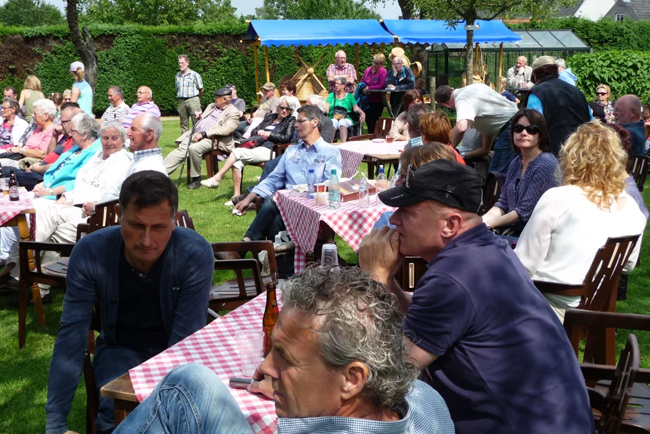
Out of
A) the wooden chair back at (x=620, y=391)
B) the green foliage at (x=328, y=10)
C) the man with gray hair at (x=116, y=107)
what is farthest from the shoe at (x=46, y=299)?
the green foliage at (x=328, y=10)

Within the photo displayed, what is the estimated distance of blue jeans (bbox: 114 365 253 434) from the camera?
1.68 meters

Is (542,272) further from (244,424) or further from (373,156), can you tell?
(373,156)

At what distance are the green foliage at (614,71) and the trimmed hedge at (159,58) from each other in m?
9.57

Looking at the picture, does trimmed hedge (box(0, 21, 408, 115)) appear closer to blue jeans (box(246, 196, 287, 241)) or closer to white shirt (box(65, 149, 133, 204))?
blue jeans (box(246, 196, 287, 241))

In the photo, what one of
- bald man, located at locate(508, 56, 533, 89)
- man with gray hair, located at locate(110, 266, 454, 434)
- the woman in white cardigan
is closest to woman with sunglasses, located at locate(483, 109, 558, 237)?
the woman in white cardigan

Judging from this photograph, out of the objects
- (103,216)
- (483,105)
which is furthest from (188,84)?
(103,216)

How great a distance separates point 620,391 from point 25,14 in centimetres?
9525

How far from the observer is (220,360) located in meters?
2.43

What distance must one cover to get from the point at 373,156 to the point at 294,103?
2483 millimetres

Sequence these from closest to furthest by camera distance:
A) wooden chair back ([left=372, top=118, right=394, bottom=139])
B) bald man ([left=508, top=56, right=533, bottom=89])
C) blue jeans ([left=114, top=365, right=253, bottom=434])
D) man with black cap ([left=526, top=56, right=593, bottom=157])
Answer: blue jeans ([left=114, top=365, right=253, bottom=434]) < man with black cap ([left=526, top=56, right=593, bottom=157]) < wooden chair back ([left=372, top=118, right=394, bottom=139]) < bald man ([left=508, top=56, right=533, bottom=89])

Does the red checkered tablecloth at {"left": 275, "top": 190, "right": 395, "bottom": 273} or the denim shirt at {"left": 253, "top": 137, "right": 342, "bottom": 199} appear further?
the denim shirt at {"left": 253, "top": 137, "right": 342, "bottom": 199}

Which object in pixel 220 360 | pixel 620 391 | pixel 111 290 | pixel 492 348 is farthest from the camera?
pixel 111 290

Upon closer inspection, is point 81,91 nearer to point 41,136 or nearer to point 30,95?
point 30,95

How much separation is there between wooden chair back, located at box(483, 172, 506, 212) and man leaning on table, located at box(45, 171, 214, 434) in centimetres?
373
